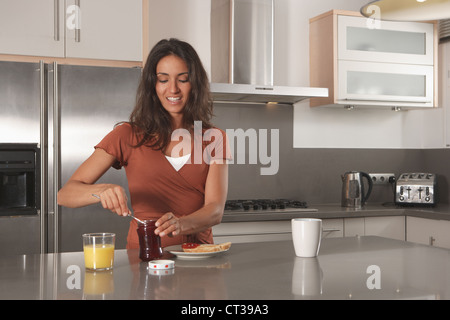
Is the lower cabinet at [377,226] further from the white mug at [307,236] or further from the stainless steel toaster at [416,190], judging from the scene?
the white mug at [307,236]

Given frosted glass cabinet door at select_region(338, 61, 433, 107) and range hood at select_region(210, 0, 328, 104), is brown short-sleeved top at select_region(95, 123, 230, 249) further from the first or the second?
frosted glass cabinet door at select_region(338, 61, 433, 107)

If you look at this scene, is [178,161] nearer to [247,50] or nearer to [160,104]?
[160,104]

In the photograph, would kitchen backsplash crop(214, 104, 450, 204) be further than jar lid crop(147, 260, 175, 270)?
Yes

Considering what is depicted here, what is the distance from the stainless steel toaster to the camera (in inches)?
146

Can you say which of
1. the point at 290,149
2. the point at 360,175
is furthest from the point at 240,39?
the point at 360,175

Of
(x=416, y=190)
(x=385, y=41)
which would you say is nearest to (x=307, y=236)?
(x=416, y=190)

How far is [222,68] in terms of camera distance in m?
3.61

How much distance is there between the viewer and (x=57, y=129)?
117 inches

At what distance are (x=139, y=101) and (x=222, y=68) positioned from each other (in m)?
1.71

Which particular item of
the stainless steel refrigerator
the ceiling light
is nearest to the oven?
the stainless steel refrigerator

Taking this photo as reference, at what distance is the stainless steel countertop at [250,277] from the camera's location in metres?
1.19

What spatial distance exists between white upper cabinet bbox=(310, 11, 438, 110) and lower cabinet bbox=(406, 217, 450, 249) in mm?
851

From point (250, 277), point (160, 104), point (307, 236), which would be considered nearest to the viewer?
point (250, 277)

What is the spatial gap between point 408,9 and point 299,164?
82.9 inches
